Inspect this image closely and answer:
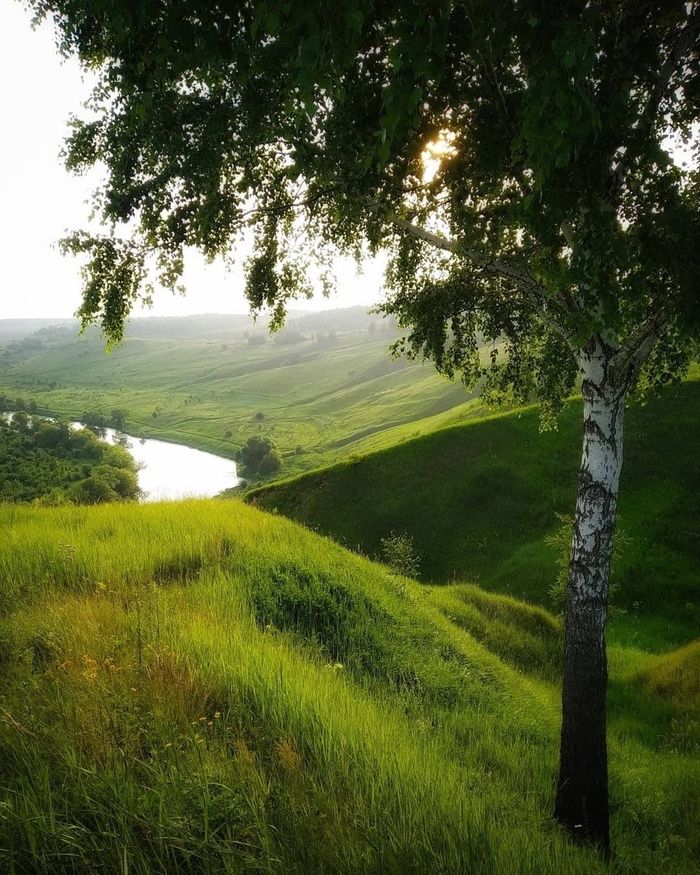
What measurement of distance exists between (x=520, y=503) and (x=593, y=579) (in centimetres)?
3071

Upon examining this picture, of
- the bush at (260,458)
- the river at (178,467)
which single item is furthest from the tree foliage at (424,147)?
the bush at (260,458)

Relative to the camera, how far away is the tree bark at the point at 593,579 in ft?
23.4

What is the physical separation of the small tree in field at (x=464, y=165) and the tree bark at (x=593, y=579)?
29mm

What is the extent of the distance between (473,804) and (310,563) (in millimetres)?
8299

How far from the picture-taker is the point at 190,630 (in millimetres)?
6152

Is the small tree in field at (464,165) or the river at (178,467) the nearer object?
the small tree in field at (464,165)

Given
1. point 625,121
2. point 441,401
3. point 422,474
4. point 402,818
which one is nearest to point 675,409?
point 422,474

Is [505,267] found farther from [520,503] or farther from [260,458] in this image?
[260,458]

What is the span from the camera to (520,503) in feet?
120

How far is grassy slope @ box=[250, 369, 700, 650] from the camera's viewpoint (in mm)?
26891

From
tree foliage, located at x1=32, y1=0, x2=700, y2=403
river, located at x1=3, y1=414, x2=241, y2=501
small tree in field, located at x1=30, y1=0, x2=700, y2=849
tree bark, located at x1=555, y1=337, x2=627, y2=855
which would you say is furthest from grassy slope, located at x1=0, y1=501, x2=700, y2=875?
river, located at x1=3, y1=414, x2=241, y2=501

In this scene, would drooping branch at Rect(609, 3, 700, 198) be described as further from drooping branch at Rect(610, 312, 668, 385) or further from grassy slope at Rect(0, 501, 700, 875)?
grassy slope at Rect(0, 501, 700, 875)

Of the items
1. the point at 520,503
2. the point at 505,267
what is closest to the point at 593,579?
the point at 505,267

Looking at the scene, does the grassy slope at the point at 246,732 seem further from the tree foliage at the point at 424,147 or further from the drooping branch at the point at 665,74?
the drooping branch at the point at 665,74
